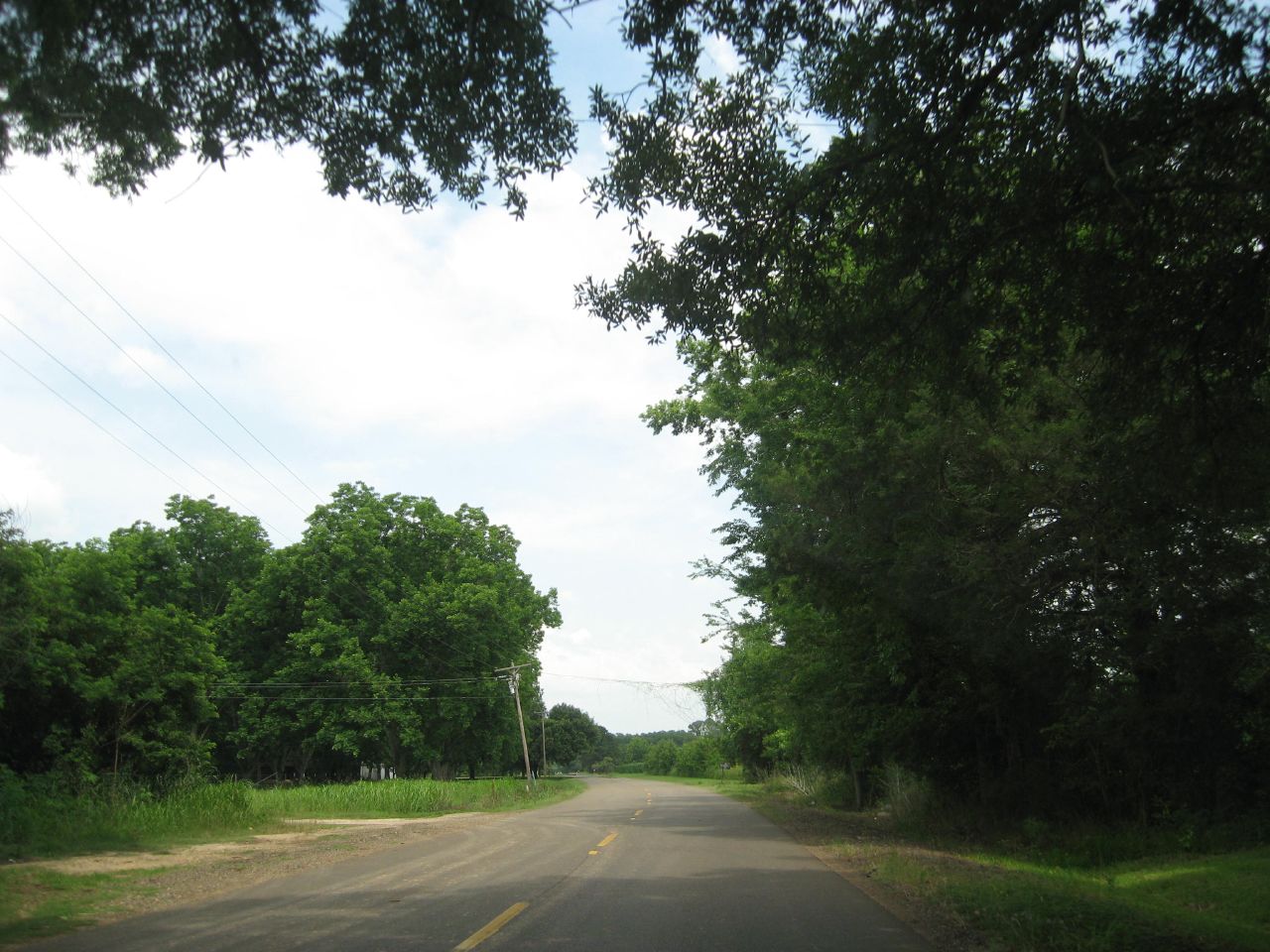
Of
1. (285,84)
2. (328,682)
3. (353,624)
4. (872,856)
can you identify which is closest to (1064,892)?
(872,856)

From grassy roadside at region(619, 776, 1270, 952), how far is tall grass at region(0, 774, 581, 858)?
1343cm

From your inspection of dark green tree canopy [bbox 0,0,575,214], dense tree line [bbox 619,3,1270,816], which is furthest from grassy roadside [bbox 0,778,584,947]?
dense tree line [bbox 619,3,1270,816]

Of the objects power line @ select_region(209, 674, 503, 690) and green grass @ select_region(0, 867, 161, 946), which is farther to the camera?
power line @ select_region(209, 674, 503, 690)

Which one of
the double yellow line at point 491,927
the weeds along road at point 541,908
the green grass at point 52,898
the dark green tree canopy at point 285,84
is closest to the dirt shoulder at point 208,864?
the green grass at point 52,898

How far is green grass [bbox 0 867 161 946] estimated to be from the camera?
8.74 metres

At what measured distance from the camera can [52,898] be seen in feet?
34.6

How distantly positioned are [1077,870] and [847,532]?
22.4ft

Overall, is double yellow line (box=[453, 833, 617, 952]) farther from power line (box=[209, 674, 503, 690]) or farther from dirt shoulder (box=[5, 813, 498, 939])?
power line (box=[209, 674, 503, 690])

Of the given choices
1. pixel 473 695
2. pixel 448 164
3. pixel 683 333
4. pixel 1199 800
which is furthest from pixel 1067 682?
pixel 473 695

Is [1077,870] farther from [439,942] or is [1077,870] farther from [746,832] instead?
[439,942]

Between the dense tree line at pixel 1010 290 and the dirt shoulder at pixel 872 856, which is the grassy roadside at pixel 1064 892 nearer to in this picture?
the dirt shoulder at pixel 872 856

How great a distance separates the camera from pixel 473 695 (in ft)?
172

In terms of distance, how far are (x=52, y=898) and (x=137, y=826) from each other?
348 inches

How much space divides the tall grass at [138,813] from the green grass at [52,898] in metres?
3.27
